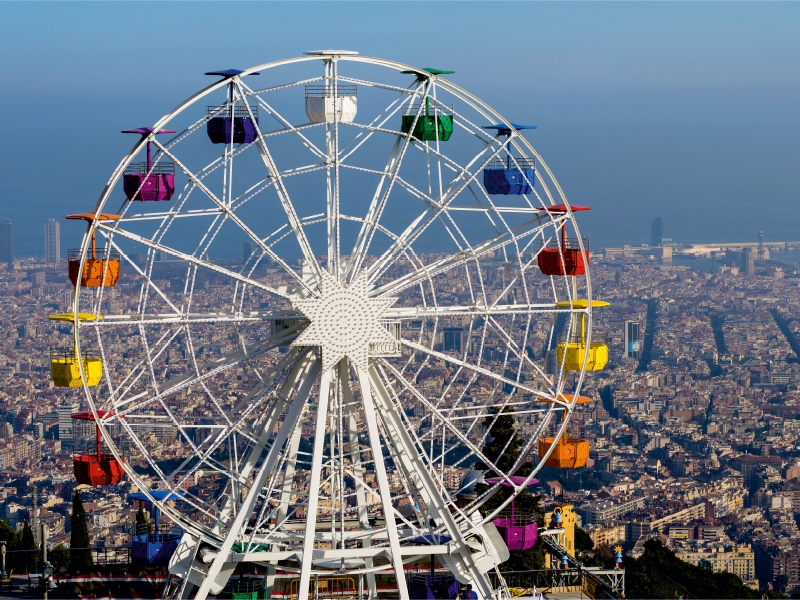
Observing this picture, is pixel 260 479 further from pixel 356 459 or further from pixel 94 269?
pixel 94 269

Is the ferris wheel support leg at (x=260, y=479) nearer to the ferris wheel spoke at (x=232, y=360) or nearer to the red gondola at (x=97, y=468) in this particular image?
the ferris wheel spoke at (x=232, y=360)

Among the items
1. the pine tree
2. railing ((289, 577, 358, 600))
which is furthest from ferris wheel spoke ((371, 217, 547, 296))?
the pine tree

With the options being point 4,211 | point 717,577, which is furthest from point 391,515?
point 4,211

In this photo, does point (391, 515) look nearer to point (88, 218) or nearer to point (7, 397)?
point (88, 218)

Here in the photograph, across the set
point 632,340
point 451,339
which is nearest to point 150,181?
point 451,339

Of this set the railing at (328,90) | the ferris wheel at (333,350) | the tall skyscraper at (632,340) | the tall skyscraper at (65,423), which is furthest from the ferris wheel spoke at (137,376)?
the tall skyscraper at (632,340)
